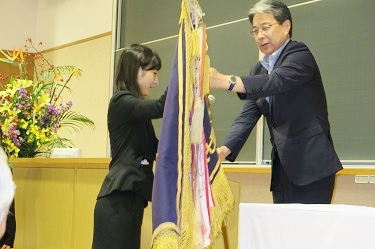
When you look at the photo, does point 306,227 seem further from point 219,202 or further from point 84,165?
point 84,165

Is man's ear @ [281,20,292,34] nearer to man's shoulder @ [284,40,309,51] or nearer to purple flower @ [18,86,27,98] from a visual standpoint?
man's shoulder @ [284,40,309,51]

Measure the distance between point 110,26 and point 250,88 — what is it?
4187mm

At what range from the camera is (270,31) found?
226cm

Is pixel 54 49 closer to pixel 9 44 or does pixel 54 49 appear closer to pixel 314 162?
pixel 9 44

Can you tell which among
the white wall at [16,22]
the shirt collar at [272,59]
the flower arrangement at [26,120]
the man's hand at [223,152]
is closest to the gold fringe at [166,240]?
the man's hand at [223,152]

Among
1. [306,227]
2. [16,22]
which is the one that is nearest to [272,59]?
[306,227]

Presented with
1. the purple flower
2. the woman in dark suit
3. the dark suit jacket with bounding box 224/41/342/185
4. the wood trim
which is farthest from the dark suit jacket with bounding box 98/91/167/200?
the purple flower

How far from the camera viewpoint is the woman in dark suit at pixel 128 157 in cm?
220

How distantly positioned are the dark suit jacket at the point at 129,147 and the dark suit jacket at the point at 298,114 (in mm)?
452

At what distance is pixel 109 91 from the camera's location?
5.61 metres

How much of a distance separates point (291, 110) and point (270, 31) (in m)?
0.34

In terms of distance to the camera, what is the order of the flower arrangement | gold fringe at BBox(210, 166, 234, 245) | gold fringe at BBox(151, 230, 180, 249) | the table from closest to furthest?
1. the table
2. gold fringe at BBox(151, 230, 180, 249)
3. gold fringe at BBox(210, 166, 234, 245)
4. the flower arrangement

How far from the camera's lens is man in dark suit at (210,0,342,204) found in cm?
204

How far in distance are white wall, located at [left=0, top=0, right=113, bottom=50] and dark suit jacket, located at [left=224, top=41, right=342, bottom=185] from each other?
13.8ft
